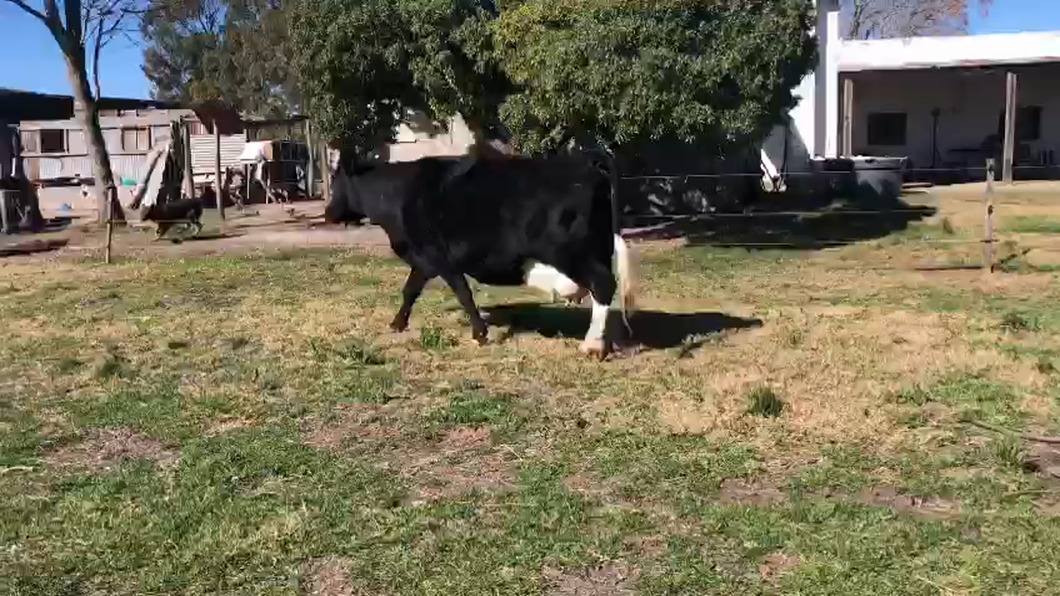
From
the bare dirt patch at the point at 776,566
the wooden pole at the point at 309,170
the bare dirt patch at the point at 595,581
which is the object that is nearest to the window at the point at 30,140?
the wooden pole at the point at 309,170

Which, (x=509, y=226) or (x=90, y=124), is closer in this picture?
(x=509, y=226)

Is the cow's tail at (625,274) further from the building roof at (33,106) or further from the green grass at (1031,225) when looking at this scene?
the building roof at (33,106)

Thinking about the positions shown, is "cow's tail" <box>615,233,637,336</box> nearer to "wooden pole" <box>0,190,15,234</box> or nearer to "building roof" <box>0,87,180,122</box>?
"wooden pole" <box>0,190,15,234</box>

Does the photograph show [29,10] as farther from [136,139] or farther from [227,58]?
[227,58]

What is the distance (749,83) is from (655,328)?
5734 mm

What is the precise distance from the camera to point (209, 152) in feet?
93.1

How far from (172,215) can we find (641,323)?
11530 millimetres

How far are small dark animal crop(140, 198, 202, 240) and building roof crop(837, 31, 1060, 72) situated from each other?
701 inches

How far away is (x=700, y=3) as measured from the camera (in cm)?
1373

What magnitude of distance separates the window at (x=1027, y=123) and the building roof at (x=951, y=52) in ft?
9.96

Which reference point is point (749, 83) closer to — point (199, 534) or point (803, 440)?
point (803, 440)

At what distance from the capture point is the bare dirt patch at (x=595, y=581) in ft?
12.1

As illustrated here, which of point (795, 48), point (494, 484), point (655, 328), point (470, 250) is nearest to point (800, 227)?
point (795, 48)

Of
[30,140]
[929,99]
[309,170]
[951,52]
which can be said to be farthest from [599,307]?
[30,140]
